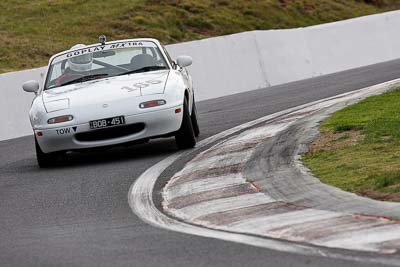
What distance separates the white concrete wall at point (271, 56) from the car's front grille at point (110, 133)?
7.83 m

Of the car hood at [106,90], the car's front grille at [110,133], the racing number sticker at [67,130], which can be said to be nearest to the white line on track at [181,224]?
the car's front grille at [110,133]

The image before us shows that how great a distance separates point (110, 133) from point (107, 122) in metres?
0.17

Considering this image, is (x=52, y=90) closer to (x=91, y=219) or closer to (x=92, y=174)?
(x=92, y=174)

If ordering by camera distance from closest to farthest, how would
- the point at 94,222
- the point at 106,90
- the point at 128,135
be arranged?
the point at 94,222, the point at 128,135, the point at 106,90

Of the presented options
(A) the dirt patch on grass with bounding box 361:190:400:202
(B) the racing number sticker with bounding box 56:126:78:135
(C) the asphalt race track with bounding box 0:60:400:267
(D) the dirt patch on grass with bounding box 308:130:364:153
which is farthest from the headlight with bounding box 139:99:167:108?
(A) the dirt patch on grass with bounding box 361:190:400:202

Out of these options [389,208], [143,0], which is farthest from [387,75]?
[143,0]

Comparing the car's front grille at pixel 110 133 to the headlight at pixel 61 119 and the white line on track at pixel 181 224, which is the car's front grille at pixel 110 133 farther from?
the white line on track at pixel 181 224

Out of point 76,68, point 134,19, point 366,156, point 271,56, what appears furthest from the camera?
point 134,19

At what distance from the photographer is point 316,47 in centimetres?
2783

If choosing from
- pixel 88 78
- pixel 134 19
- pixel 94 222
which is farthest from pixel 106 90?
pixel 134 19

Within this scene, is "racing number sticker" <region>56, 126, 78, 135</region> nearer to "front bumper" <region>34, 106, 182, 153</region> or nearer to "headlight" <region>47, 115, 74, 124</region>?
"front bumper" <region>34, 106, 182, 153</region>

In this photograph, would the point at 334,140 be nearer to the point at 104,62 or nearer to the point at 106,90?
the point at 106,90

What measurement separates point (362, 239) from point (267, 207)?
1624mm

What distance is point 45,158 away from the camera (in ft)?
42.6
